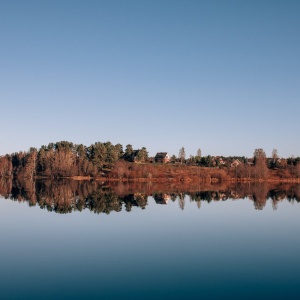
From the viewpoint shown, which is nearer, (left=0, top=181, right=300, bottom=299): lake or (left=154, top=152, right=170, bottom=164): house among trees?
(left=0, top=181, right=300, bottom=299): lake

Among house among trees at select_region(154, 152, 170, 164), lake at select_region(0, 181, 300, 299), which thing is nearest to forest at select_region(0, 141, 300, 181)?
house among trees at select_region(154, 152, 170, 164)

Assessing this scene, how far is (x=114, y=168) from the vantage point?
405ft

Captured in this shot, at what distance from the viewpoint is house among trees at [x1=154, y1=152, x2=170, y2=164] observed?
175 meters

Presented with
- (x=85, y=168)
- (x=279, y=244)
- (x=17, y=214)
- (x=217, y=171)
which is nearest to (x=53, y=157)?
(x=85, y=168)

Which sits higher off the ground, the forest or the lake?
the forest

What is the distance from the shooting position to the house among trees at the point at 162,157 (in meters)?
175

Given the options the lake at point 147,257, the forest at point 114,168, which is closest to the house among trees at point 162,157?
the forest at point 114,168

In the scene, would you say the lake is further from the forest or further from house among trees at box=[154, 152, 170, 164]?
house among trees at box=[154, 152, 170, 164]

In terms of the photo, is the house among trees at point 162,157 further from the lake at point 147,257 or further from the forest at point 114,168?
the lake at point 147,257

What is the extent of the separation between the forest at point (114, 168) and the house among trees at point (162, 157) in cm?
2422

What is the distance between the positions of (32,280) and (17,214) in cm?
2241

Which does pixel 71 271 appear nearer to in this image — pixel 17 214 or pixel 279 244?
pixel 279 244

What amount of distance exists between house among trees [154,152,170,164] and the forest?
24.2 metres

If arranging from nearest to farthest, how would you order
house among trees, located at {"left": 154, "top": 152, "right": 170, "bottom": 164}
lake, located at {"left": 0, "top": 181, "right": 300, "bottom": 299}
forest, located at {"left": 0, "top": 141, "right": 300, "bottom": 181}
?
1. lake, located at {"left": 0, "top": 181, "right": 300, "bottom": 299}
2. forest, located at {"left": 0, "top": 141, "right": 300, "bottom": 181}
3. house among trees, located at {"left": 154, "top": 152, "right": 170, "bottom": 164}
